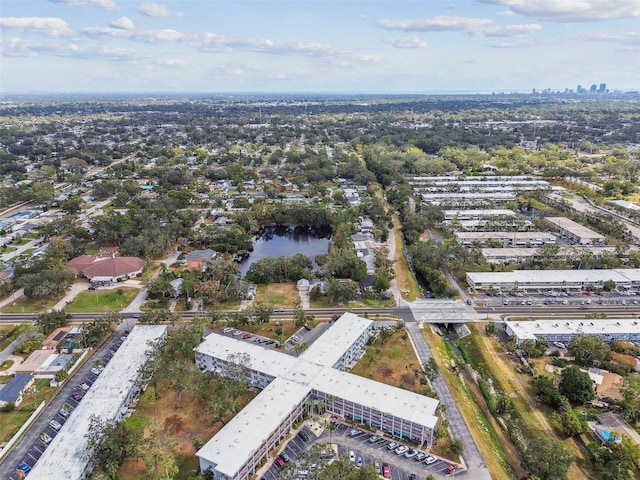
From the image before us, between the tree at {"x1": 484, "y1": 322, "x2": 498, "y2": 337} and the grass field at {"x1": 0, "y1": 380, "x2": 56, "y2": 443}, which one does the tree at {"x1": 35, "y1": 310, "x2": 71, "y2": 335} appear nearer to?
the grass field at {"x1": 0, "y1": 380, "x2": 56, "y2": 443}

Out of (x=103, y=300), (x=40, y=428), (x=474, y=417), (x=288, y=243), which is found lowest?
(x=474, y=417)

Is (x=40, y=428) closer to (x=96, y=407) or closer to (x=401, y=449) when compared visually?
(x=96, y=407)

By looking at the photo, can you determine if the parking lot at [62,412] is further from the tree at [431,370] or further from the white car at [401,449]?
the tree at [431,370]

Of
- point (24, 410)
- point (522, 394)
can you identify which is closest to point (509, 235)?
point (522, 394)

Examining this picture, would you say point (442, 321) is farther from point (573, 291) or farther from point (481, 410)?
point (573, 291)

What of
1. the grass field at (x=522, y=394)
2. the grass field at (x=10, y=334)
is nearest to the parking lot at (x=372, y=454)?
the grass field at (x=522, y=394)

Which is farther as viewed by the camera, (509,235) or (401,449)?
(509,235)

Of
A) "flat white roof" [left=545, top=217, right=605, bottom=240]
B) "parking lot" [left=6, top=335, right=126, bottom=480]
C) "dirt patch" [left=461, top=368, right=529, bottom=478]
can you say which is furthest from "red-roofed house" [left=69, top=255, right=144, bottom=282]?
"flat white roof" [left=545, top=217, right=605, bottom=240]
